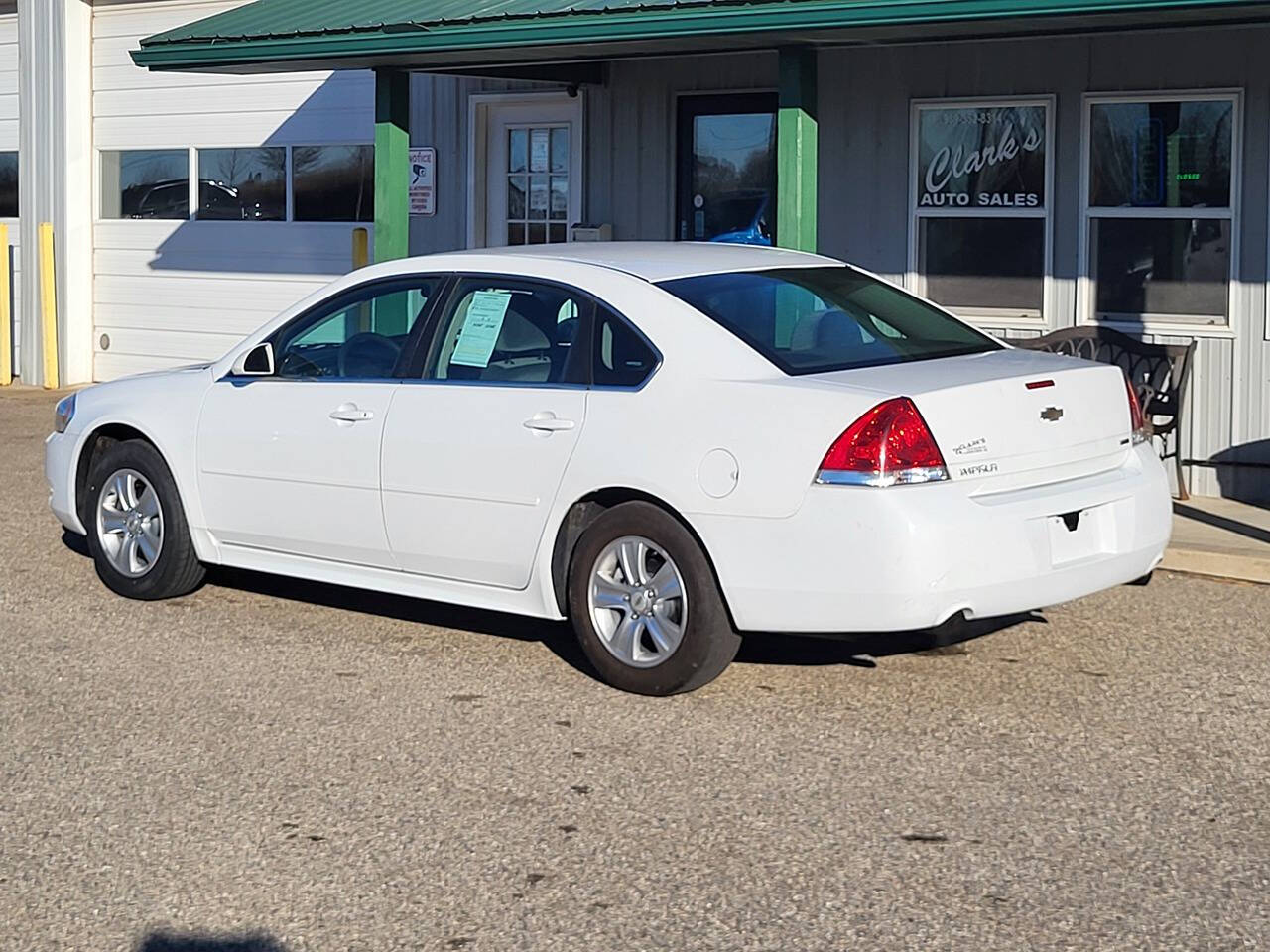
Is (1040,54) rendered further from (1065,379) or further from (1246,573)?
(1065,379)

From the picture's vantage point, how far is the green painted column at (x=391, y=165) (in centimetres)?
1230

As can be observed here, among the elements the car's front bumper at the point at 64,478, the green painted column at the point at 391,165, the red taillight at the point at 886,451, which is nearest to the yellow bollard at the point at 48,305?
the green painted column at the point at 391,165

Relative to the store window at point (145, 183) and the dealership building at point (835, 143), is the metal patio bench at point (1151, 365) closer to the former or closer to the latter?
the dealership building at point (835, 143)

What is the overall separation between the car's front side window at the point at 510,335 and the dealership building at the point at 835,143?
307cm

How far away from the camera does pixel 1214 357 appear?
435 inches

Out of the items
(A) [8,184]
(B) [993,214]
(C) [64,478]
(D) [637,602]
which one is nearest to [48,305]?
(A) [8,184]

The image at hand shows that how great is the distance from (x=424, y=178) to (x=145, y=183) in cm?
401

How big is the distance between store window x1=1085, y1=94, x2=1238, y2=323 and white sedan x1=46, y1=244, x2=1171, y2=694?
13.1ft

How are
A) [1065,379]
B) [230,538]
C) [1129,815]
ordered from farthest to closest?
[230,538]
[1065,379]
[1129,815]

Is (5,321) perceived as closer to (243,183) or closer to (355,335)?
(243,183)

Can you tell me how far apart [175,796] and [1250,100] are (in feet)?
25.5

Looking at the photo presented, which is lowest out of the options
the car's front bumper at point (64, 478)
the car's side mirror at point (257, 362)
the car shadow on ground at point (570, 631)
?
the car shadow on ground at point (570, 631)

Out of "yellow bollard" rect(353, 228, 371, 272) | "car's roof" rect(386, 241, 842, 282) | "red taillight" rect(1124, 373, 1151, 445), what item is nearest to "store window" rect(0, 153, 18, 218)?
"yellow bollard" rect(353, 228, 371, 272)

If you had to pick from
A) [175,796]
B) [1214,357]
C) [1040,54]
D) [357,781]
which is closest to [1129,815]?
[357,781]
